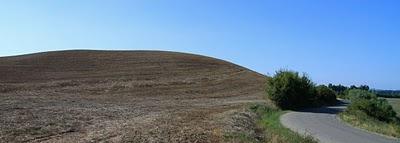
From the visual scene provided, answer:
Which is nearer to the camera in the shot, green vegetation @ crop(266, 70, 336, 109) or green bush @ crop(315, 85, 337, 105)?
green vegetation @ crop(266, 70, 336, 109)

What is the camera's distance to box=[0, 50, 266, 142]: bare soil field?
83.1ft

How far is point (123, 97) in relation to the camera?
59000 millimetres

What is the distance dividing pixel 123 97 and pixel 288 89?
1530 centimetres

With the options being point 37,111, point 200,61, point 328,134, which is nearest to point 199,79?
point 200,61

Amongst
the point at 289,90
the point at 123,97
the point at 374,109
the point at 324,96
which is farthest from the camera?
the point at 324,96

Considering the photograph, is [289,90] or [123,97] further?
[123,97]

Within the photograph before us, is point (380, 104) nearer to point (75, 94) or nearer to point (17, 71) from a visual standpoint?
point (75, 94)

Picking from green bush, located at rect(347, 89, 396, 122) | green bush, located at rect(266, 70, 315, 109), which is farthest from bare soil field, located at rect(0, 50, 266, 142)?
green bush, located at rect(347, 89, 396, 122)

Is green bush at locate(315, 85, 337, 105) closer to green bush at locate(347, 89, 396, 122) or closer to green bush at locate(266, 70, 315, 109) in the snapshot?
green bush at locate(266, 70, 315, 109)

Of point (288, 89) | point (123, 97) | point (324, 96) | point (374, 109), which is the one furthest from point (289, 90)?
point (324, 96)

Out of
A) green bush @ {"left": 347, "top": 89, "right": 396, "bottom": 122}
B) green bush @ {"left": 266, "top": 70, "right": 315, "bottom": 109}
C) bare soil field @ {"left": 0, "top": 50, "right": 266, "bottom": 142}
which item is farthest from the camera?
green bush @ {"left": 266, "top": 70, "right": 315, "bottom": 109}

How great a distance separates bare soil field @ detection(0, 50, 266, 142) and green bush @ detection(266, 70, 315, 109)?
10.3 feet

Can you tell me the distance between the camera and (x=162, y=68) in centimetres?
8588

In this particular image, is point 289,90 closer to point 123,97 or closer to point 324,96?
point 123,97
